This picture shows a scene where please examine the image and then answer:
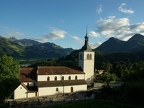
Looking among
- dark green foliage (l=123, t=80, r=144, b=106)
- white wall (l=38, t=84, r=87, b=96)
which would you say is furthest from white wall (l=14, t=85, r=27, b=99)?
dark green foliage (l=123, t=80, r=144, b=106)

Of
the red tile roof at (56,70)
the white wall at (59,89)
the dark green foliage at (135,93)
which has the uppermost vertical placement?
the red tile roof at (56,70)

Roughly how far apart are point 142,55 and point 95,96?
157 metres

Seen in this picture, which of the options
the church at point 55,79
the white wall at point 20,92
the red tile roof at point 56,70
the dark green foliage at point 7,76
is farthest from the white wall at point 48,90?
the dark green foliage at point 7,76

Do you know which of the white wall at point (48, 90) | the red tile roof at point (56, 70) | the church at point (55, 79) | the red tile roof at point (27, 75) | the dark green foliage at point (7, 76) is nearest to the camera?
the dark green foliage at point (7, 76)

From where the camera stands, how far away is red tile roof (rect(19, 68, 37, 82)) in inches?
1843

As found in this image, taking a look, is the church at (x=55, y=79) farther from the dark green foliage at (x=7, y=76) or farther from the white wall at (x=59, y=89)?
the dark green foliage at (x=7, y=76)

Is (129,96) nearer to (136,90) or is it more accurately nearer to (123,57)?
(136,90)

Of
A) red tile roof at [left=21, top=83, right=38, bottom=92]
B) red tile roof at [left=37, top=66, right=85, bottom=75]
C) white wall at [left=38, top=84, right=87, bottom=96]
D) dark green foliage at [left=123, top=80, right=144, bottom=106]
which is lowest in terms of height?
white wall at [left=38, top=84, right=87, bottom=96]

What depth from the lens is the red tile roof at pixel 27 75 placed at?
46.8 meters

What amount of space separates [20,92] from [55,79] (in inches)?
436

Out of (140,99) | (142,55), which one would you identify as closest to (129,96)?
(140,99)

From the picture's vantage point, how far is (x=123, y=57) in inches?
6412

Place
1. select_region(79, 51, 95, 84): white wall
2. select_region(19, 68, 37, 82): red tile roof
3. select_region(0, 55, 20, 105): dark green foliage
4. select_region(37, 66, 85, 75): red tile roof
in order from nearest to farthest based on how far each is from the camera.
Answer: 1. select_region(0, 55, 20, 105): dark green foliage
2. select_region(19, 68, 37, 82): red tile roof
3. select_region(37, 66, 85, 75): red tile roof
4. select_region(79, 51, 95, 84): white wall

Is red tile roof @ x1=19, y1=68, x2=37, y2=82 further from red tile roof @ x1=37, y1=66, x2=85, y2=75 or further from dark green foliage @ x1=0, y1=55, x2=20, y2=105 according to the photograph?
dark green foliage @ x1=0, y1=55, x2=20, y2=105
